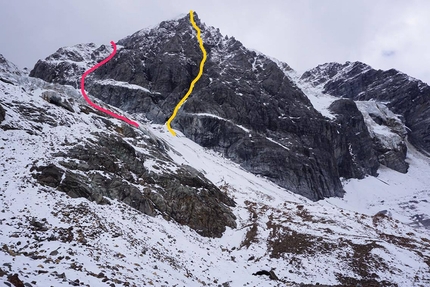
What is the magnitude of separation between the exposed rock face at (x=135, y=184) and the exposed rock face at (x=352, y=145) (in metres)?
84.6

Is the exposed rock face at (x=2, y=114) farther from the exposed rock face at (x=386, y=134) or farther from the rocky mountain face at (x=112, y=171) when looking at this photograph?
the exposed rock face at (x=386, y=134)

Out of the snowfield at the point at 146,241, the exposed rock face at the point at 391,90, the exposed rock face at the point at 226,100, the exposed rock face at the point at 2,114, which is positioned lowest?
the snowfield at the point at 146,241

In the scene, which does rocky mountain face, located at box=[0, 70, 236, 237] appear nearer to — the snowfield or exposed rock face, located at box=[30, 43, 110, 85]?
the snowfield

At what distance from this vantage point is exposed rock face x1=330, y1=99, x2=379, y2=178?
102875 millimetres

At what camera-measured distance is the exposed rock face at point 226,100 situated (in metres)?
80.8

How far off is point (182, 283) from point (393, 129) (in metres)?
146

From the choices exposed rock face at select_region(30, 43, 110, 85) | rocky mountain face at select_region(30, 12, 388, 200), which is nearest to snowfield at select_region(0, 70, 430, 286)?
rocky mountain face at select_region(30, 12, 388, 200)

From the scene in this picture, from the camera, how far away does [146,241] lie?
1662 cm

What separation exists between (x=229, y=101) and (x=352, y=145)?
182 ft

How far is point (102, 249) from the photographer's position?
1330 cm

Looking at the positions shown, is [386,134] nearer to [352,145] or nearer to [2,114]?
[352,145]

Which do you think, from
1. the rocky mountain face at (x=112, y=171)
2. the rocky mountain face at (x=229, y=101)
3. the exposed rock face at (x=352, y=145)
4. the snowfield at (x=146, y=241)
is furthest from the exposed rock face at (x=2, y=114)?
the exposed rock face at (x=352, y=145)

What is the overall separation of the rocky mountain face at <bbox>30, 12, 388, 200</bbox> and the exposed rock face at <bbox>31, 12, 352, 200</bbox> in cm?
29

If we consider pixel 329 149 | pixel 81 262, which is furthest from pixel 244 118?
pixel 81 262
